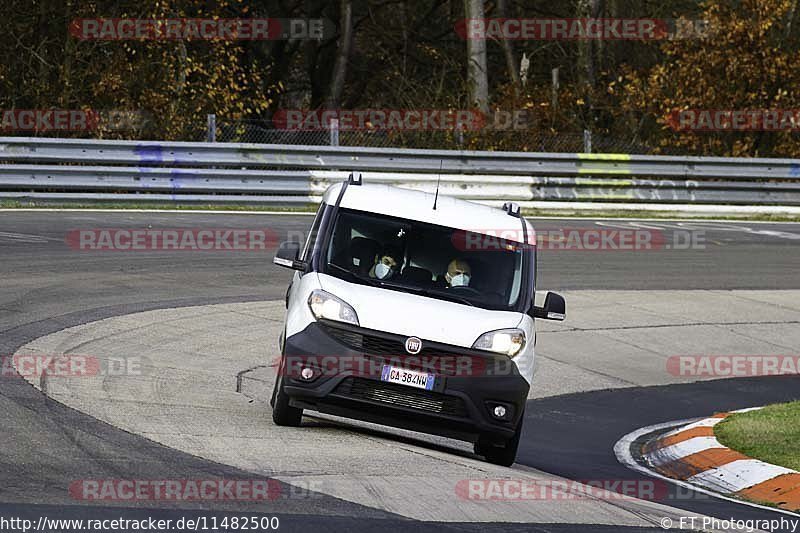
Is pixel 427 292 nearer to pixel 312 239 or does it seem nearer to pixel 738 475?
pixel 312 239

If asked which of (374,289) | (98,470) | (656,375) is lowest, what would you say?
(656,375)

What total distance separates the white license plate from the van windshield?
2.66 feet

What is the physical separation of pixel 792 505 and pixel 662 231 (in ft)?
54.1

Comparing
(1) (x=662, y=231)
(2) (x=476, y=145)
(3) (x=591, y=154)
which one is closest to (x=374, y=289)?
(1) (x=662, y=231)

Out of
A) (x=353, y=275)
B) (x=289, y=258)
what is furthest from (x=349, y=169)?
(x=353, y=275)

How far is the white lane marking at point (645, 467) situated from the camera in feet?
30.1

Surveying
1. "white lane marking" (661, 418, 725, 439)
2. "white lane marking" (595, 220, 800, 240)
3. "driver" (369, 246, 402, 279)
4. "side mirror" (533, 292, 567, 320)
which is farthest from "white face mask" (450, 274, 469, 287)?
"white lane marking" (595, 220, 800, 240)

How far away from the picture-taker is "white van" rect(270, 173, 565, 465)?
9203mm

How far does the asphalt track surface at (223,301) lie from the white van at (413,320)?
3.31ft

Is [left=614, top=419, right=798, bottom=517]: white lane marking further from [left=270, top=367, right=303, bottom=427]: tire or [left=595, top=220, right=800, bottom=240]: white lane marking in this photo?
[left=595, top=220, right=800, bottom=240]: white lane marking

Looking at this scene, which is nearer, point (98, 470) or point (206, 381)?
point (98, 470)

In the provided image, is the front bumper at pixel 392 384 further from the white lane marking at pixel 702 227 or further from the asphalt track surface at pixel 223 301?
the white lane marking at pixel 702 227

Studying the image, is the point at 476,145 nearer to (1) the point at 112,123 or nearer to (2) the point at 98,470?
(1) the point at 112,123

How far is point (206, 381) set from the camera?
1183cm
